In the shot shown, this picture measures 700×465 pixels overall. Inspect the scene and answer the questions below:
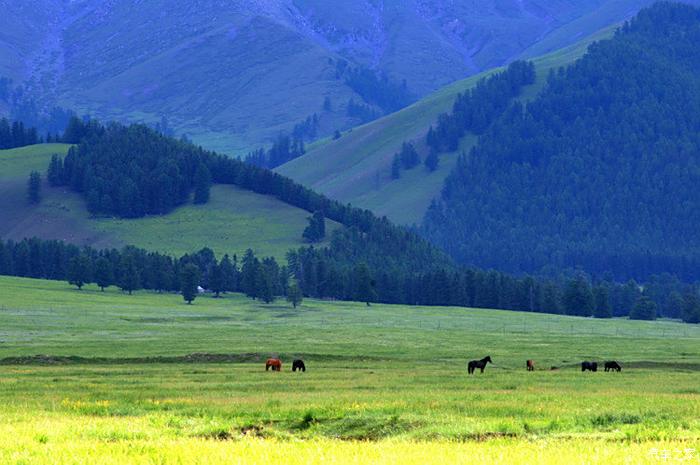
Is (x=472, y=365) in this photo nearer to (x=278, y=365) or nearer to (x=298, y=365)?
(x=298, y=365)

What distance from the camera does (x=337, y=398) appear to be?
47.8 m

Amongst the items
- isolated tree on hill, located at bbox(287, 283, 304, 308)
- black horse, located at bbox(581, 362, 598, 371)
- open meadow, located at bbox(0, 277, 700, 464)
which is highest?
isolated tree on hill, located at bbox(287, 283, 304, 308)

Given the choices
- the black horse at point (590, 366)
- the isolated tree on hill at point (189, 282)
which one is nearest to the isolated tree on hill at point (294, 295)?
the isolated tree on hill at point (189, 282)

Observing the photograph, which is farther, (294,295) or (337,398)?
(294,295)

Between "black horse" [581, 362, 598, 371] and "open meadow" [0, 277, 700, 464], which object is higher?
"black horse" [581, 362, 598, 371]

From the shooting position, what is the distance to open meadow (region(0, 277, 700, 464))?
27.0 m

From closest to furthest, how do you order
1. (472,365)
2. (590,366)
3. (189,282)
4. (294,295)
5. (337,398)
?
(337,398)
(472,365)
(590,366)
(294,295)
(189,282)

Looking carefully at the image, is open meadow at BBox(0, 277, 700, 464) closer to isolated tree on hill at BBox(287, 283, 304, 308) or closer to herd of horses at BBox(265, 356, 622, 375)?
herd of horses at BBox(265, 356, 622, 375)

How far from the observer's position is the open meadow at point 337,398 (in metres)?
27.0

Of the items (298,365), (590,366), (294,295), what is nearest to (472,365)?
(590,366)

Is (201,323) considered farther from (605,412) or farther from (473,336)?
(605,412)

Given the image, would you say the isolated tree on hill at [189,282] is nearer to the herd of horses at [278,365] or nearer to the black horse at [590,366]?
the herd of horses at [278,365]

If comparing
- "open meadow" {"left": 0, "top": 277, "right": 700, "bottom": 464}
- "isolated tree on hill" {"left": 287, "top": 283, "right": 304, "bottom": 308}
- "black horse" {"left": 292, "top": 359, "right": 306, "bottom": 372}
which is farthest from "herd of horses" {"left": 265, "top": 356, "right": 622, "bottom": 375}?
"isolated tree on hill" {"left": 287, "top": 283, "right": 304, "bottom": 308}

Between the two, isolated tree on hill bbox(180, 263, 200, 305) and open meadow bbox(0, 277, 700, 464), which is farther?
isolated tree on hill bbox(180, 263, 200, 305)
